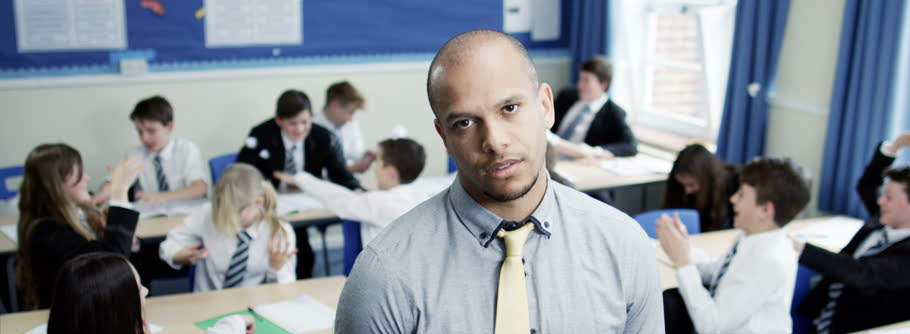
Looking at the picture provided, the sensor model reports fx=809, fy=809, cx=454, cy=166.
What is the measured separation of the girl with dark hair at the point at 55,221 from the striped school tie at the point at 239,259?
0.38m

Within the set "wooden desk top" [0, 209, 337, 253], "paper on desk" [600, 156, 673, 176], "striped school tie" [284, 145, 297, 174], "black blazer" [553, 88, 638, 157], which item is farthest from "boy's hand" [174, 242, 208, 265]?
"black blazer" [553, 88, 638, 157]

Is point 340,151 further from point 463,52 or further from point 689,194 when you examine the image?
point 463,52

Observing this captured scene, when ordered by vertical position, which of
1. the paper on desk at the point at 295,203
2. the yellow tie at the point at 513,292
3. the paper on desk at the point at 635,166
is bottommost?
the paper on desk at the point at 295,203

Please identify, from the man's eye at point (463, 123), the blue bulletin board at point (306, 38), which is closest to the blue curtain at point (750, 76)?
the blue bulletin board at point (306, 38)

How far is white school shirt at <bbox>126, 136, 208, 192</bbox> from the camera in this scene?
4461 millimetres

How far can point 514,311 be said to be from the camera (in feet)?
3.73

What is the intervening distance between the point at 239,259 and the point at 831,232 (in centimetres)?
274

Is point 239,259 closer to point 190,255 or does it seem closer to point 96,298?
point 190,255

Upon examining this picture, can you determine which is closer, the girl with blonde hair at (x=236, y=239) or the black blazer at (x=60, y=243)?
the black blazer at (x=60, y=243)

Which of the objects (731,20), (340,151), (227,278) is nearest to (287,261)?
(227,278)

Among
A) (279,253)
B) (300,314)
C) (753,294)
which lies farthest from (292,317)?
(753,294)

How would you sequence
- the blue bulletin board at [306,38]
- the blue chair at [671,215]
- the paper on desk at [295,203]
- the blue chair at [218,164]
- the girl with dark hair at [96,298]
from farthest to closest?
1. the blue bulletin board at [306,38]
2. the blue chair at [218,164]
3. the paper on desk at [295,203]
4. the blue chair at [671,215]
5. the girl with dark hair at [96,298]

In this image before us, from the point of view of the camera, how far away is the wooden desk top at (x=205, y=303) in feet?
8.57

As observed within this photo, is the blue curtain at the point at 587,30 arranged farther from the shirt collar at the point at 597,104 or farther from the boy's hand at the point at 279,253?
the boy's hand at the point at 279,253
